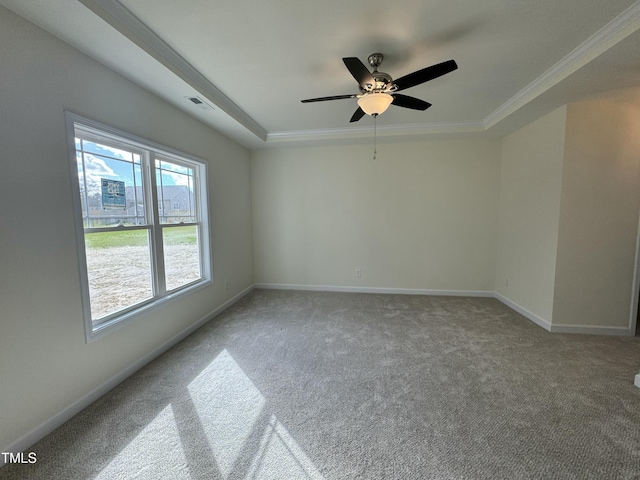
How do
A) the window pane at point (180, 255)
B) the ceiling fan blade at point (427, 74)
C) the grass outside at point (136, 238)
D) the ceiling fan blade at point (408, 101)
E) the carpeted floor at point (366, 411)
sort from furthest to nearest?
the window pane at point (180, 255)
the ceiling fan blade at point (408, 101)
the grass outside at point (136, 238)
the ceiling fan blade at point (427, 74)
the carpeted floor at point (366, 411)

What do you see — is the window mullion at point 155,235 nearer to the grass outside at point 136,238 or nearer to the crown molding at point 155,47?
the grass outside at point 136,238

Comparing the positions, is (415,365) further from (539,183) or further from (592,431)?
(539,183)

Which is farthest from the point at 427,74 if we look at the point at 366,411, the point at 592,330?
the point at 592,330

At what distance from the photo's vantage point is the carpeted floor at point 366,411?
1.41 meters

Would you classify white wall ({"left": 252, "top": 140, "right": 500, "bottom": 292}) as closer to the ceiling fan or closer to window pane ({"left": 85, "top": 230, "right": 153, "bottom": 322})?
the ceiling fan

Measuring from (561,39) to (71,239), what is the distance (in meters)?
3.97

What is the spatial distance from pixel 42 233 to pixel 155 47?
1.58 metres

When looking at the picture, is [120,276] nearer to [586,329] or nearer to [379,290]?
[379,290]

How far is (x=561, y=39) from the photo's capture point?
195 cm

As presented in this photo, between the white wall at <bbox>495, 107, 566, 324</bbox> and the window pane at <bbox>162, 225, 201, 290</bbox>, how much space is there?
451cm

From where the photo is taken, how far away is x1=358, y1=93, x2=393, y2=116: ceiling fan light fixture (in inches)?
83.2

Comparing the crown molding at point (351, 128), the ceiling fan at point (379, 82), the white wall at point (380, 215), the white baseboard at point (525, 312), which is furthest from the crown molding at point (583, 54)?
the white baseboard at point (525, 312)

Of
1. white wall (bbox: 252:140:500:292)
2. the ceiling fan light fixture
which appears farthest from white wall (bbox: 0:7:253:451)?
white wall (bbox: 252:140:500:292)

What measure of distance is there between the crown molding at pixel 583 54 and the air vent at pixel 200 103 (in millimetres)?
3407
